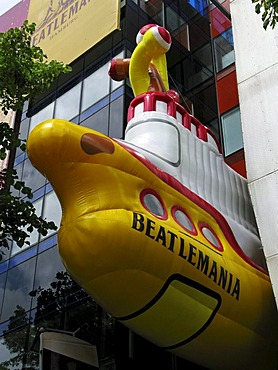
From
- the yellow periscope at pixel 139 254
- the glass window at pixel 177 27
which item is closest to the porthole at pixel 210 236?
the yellow periscope at pixel 139 254

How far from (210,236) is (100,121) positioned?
23.7ft

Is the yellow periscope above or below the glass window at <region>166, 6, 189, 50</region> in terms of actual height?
below

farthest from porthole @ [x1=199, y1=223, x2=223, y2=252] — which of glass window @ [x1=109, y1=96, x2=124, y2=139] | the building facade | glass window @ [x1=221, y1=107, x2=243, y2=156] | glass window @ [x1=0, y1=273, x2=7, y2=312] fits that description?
glass window @ [x1=0, y1=273, x2=7, y2=312]

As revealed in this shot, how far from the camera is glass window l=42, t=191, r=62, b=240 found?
15.6m

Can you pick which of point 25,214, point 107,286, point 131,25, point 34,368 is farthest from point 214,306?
point 131,25

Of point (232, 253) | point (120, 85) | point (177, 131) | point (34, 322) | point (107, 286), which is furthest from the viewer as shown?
point (120, 85)

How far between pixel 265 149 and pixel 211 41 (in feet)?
28.5

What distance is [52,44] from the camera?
20281mm

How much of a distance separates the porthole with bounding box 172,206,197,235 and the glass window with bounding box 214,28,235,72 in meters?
9.87

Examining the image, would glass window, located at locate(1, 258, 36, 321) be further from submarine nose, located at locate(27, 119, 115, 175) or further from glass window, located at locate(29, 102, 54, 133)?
submarine nose, located at locate(27, 119, 115, 175)

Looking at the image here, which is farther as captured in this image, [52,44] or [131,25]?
[52,44]

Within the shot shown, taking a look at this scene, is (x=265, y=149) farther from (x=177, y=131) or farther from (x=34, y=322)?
(x=34, y=322)

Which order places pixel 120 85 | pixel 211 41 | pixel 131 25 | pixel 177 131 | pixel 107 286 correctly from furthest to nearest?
pixel 211 41 < pixel 131 25 < pixel 120 85 < pixel 177 131 < pixel 107 286

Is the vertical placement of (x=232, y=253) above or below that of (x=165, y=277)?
above
